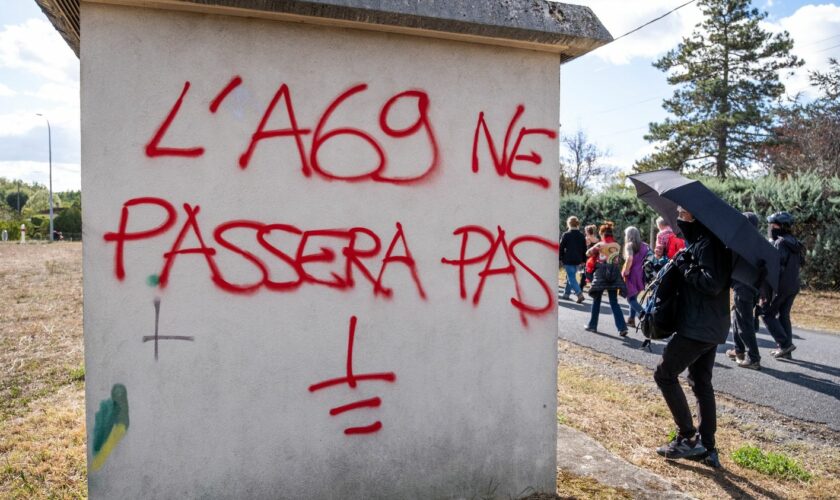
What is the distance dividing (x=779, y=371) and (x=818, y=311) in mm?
6408

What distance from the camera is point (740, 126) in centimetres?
2961

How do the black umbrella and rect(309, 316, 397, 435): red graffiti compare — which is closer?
rect(309, 316, 397, 435): red graffiti

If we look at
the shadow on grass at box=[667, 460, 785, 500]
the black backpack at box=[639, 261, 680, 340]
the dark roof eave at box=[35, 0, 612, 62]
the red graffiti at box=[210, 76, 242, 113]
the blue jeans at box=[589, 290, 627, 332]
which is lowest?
the shadow on grass at box=[667, 460, 785, 500]

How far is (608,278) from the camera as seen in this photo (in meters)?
9.04

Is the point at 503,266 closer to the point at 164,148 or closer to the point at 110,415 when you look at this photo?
the point at 164,148

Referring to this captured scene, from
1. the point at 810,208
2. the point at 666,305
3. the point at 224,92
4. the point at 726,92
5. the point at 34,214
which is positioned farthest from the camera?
the point at 34,214

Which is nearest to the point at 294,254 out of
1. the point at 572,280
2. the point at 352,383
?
the point at 352,383

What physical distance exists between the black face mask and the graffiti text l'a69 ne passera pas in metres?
1.45

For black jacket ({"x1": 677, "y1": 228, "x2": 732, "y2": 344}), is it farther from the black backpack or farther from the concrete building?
the concrete building

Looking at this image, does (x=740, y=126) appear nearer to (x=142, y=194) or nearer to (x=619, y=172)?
(x=619, y=172)

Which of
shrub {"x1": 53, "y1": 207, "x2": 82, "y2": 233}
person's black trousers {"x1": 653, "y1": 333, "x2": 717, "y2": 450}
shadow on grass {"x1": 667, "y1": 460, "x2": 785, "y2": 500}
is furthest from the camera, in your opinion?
shrub {"x1": 53, "y1": 207, "x2": 82, "y2": 233}

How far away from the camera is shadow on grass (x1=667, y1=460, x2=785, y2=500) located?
12.9ft

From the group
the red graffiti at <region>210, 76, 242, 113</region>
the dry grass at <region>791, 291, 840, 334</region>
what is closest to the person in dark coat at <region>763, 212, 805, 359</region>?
the dry grass at <region>791, 291, 840, 334</region>

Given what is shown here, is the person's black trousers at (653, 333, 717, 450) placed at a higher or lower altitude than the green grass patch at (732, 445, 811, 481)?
higher
